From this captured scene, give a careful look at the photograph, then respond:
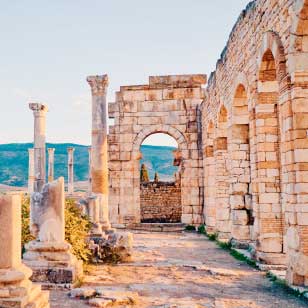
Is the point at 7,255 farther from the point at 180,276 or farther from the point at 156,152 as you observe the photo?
the point at 156,152

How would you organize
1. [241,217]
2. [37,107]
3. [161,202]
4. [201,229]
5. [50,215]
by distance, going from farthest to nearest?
1. [161,202]
2. [37,107]
3. [201,229]
4. [241,217]
5. [50,215]

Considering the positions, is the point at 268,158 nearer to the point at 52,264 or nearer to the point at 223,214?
the point at 52,264

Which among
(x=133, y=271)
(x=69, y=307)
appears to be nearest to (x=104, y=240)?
(x=133, y=271)

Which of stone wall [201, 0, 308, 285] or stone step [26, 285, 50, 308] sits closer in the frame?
stone step [26, 285, 50, 308]

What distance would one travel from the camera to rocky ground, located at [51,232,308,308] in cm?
564

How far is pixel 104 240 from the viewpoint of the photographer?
9039 millimetres

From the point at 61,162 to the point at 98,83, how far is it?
2067 inches

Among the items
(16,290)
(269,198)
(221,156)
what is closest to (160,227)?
(221,156)

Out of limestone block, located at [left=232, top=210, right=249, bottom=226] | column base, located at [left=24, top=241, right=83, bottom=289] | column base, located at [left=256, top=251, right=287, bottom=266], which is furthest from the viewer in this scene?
limestone block, located at [left=232, top=210, right=249, bottom=226]

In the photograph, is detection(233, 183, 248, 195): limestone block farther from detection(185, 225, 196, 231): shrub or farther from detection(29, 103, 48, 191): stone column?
detection(29, 103, 48, 191): stone column

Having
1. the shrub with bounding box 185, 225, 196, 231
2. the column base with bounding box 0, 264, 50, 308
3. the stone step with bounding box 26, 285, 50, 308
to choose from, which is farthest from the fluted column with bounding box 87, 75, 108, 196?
the column base with bounding box 0, 264, 50, 308

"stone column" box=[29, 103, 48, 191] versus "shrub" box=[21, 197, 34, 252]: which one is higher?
"stone column" box=[29, 103, 48, 191]

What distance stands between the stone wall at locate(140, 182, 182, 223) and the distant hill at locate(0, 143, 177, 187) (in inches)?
1427

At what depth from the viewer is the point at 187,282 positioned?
6977 mm
